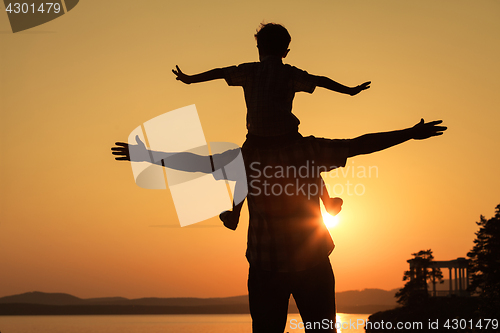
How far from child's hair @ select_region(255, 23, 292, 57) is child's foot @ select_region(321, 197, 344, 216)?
4.68 ft

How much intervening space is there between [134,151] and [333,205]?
1826 mm

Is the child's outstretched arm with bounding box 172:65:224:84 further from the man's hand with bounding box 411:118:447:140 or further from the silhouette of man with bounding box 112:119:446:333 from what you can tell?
the man's hand with bounding box 411:118:447:140

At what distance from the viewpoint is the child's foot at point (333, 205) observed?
4.57 meters

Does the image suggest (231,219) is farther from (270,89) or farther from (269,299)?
(270,89)

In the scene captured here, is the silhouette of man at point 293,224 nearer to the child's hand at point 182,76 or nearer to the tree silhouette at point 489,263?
the child's hand at point 182,76

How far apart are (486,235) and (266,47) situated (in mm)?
67901

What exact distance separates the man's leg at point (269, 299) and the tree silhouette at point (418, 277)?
10989 centimetres

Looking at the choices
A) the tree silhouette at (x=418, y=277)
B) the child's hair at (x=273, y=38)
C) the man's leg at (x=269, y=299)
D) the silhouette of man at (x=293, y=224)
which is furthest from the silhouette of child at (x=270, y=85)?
the tree silhouette at (x=418, y=277)

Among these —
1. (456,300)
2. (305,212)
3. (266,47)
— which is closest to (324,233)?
(305,212)

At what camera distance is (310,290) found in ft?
14.3

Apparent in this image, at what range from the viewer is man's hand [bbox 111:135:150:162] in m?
4.40

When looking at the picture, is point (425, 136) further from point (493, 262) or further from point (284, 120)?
point (493, 262)

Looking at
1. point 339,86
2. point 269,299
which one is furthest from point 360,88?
point 269,299

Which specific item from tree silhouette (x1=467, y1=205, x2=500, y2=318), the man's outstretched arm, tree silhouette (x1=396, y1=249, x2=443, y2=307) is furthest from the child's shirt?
tree silhouette (x1=396, y1=249, x2=443, y2=307)
